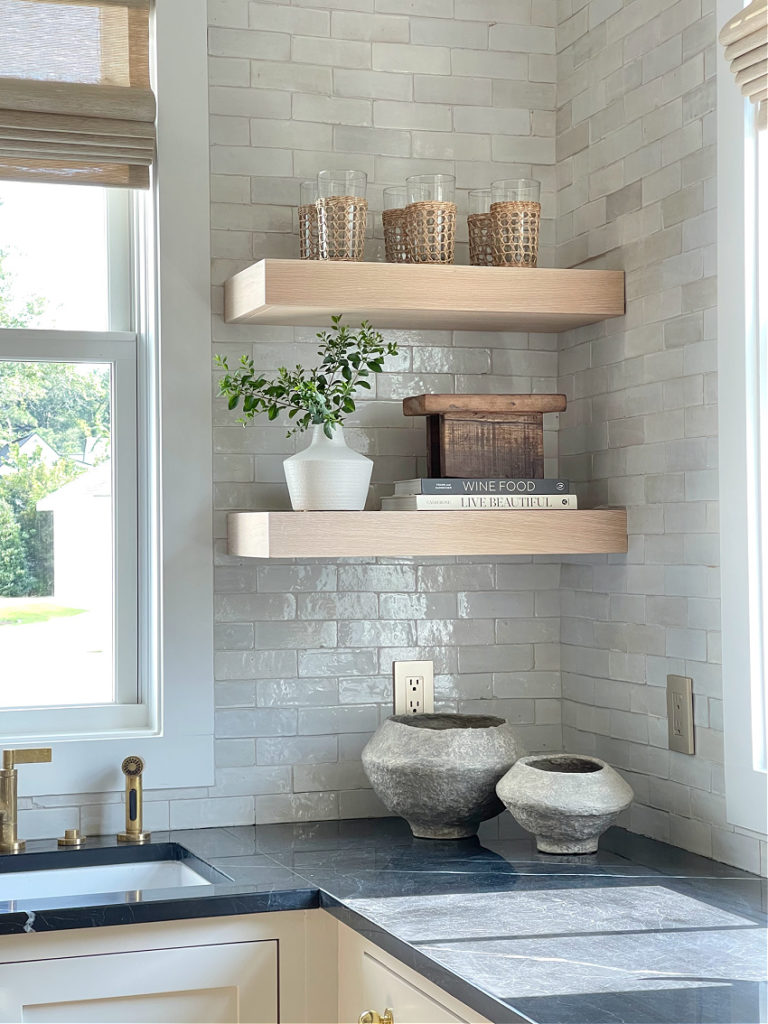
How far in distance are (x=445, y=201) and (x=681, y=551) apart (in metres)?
0.77

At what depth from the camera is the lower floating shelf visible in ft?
6.95

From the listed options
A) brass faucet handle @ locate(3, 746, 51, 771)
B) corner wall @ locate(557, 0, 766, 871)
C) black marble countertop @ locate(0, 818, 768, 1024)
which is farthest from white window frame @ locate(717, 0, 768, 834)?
brass faucet handle @ locate(3, 746, 51, 771)

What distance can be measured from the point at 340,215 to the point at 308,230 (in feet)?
0.24

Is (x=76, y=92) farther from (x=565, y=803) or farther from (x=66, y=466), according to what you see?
(x=565, y=803)

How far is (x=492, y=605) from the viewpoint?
2.54 m

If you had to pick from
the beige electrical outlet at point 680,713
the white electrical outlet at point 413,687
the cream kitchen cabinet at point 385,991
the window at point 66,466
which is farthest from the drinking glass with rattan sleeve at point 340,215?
the cream kitchen cabinet at point 385,991

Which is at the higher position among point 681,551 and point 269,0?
point 269,0

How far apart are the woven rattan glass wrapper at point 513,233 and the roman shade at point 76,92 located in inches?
26.1

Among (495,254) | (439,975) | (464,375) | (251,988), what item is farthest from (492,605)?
(439,975)

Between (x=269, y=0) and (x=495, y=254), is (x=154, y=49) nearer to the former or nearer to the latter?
(x=269, y=0)

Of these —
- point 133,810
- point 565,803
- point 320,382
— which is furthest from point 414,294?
point 133,810

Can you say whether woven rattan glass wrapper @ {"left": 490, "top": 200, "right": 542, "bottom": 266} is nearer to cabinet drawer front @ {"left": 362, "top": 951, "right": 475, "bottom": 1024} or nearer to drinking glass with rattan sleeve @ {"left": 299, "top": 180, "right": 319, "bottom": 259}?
drinking glass with rattan sleeve @ {"left": 299, "top": 180, "right": 319, "bottom": 259}

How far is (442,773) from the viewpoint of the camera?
2.12 m

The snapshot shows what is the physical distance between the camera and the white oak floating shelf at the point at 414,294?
7.08 ft
